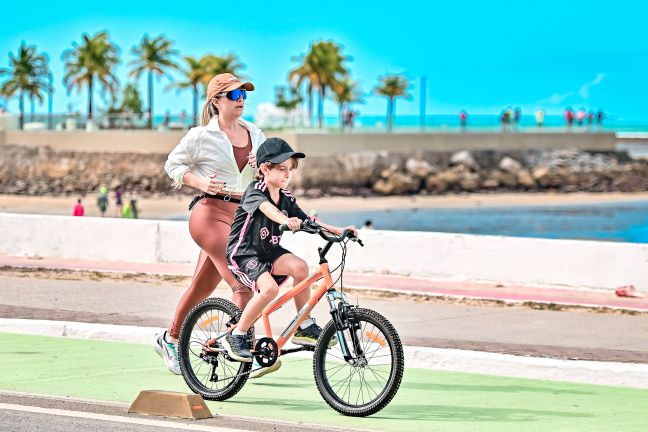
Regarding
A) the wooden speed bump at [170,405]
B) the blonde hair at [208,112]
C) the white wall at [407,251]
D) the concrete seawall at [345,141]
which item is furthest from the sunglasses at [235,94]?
the concrete seawall at [345,141]

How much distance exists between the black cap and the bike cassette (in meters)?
0.96

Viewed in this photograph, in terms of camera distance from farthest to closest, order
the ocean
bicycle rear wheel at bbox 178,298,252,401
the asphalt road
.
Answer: the ocean
the asphalt road
bicycle rear wheel at bbox 178,298,252,401

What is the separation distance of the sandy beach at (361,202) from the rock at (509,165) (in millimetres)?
2789

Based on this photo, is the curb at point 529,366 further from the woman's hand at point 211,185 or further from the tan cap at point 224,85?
the tan cap at point 224,85

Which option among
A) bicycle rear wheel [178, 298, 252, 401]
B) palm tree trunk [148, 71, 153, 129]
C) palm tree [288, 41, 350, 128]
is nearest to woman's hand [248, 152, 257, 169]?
bicycle rear wheel [178, 298, 252, 401]

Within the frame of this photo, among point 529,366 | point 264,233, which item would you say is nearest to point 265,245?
point 264,233

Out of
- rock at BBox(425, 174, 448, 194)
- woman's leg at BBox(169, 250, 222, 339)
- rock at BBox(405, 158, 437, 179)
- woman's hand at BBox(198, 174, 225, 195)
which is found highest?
woman's hand at BBox(198, 174, 225, 195)

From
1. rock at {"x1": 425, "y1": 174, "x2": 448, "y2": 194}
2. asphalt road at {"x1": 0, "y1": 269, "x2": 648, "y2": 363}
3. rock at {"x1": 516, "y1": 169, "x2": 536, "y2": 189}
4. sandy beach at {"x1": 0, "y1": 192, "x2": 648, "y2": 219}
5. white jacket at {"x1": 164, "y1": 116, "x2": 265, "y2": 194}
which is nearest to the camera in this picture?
white jacket at {"x1": 164, "y1": 116, "x2": 265, "y2": 194}

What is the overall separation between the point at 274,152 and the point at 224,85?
853mm

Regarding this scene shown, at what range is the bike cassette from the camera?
7461mm

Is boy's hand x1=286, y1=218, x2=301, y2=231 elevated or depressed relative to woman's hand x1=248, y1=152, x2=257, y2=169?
depressed

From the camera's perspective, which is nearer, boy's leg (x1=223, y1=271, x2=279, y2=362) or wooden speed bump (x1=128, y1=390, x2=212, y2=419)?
wooden speed bump (x1=128, y1=390, x2=212, y2=419)

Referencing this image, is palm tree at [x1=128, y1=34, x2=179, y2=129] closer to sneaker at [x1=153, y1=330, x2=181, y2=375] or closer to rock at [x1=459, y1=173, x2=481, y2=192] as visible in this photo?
rock at [x1=459, y1=173, x2=481, y2=192]

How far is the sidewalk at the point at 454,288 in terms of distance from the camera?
46.1 ft
